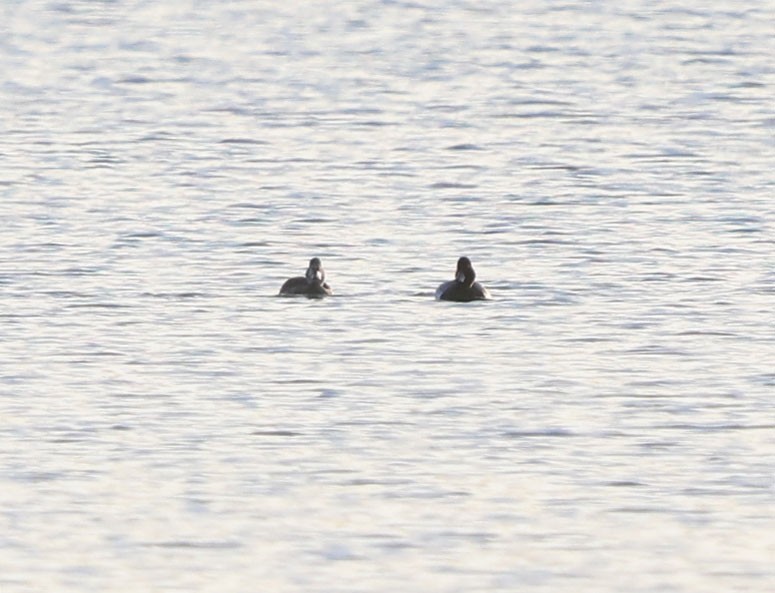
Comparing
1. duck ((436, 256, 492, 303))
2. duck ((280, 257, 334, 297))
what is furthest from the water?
duck ((280, 257, 334, 297))

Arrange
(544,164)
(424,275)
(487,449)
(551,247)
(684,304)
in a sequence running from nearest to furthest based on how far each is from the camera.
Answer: (487,449)
(684,304)
(424,275)
(551,247)
(544,164)

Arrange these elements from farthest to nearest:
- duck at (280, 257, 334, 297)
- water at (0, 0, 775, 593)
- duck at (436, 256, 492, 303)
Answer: duck at (280, 257, 334, 297) → duck at (436, 256, 492, 303) → water at (0, 0, 775, 593)

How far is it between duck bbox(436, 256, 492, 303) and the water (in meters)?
0.22

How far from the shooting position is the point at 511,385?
74.6 ft

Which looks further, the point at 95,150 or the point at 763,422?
the point at 95,150

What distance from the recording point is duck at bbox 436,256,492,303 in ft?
91.0

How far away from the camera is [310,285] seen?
91.6 feet

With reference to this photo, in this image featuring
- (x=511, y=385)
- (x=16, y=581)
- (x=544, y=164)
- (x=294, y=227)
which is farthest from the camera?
(x=544, y=164)

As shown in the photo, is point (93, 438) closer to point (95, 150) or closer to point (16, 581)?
point (16, 581)

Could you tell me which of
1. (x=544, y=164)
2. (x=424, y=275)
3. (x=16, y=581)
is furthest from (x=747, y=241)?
(x=16, y=581)

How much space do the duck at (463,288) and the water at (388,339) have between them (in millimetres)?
224

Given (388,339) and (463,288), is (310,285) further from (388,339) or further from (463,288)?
(388,339)

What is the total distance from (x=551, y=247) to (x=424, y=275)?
9.12ft

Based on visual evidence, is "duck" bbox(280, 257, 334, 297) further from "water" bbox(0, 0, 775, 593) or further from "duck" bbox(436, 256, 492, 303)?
"duck" bbox(436, 256, 492, 303)
